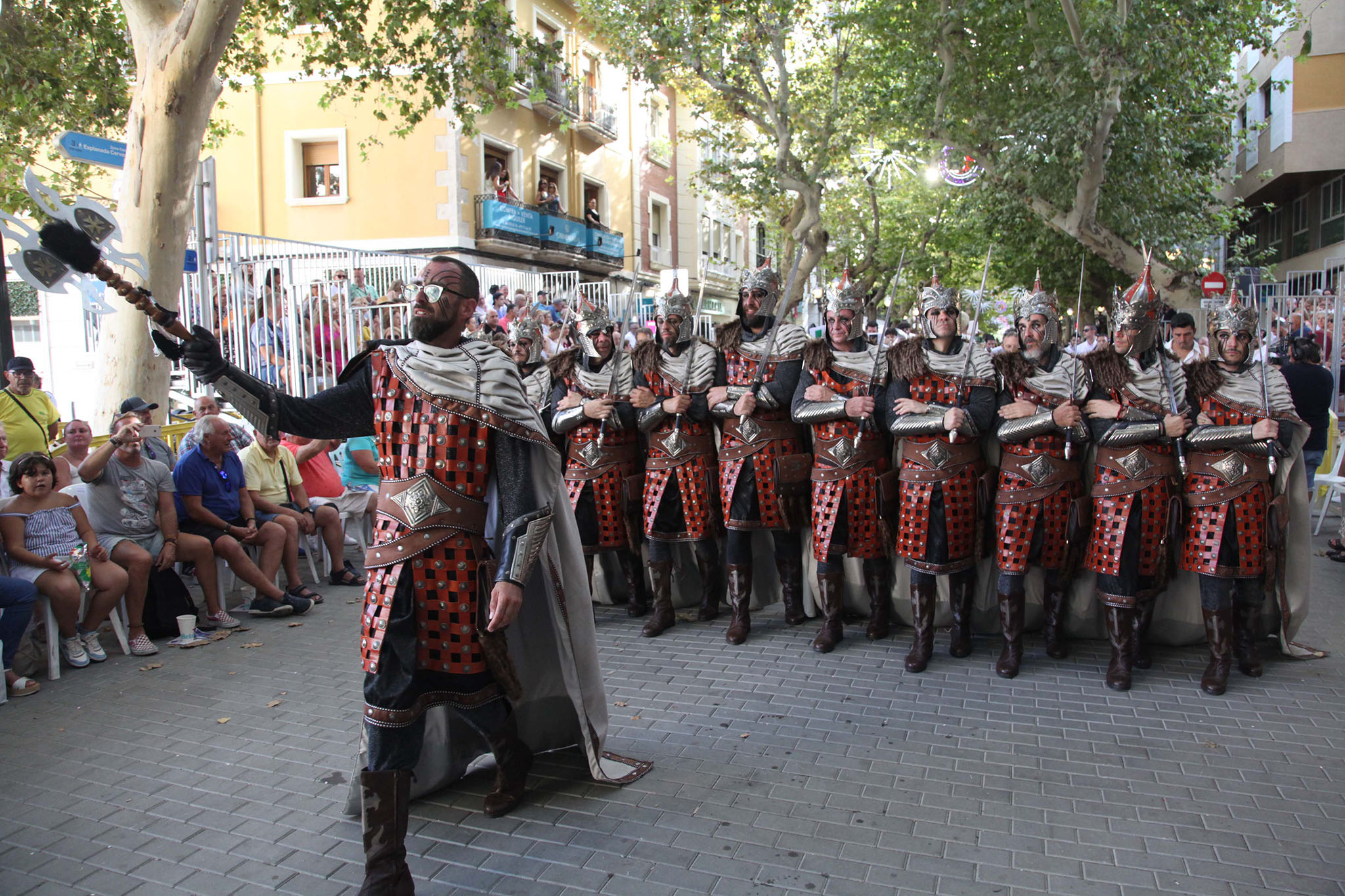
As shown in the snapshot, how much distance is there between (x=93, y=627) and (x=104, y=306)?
3799mm

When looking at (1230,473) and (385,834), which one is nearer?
(385,834)

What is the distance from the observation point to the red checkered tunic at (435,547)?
3.11 m

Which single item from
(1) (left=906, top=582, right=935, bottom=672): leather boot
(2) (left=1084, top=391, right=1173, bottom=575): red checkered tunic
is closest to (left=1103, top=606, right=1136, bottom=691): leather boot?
(2) (left=1084, top=391, right=1173, bottom=575): red checkered tunic

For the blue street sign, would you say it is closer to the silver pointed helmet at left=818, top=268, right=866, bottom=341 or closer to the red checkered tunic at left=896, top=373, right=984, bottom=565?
the silver pointed helmet at left=818, top=268, right=866, bottom=341

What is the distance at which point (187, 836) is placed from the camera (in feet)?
11.6

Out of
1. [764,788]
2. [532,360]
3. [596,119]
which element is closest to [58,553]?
[532,360]

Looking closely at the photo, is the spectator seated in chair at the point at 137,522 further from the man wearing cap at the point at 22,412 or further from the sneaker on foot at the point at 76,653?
the man wearing cap at the point at 22,412

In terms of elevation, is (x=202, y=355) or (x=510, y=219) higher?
(x=510, y=219)

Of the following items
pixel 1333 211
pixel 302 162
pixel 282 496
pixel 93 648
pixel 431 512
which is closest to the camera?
pixel 431 512

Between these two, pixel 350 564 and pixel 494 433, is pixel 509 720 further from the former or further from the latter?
pixel 350 564

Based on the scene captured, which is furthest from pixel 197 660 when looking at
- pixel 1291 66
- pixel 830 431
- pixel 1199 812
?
pixel 1291 66

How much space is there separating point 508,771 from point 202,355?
1.88 meters

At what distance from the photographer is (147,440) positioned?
683cm

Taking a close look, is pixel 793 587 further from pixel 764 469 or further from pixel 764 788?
pixel 764 788
